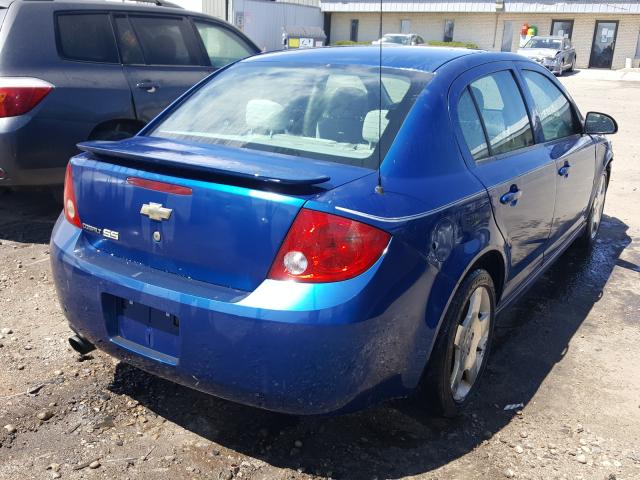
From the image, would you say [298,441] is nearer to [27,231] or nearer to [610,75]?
[27,231]

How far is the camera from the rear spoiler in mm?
2361

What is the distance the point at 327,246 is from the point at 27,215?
4518 millimetres

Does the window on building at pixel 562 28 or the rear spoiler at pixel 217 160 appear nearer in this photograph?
the rear spoiler at pixel 217 160

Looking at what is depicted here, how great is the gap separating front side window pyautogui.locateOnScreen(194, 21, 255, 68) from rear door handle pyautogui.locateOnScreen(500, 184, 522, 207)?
403 centimetres

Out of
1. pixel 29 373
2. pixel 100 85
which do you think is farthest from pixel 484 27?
pixel 29 373

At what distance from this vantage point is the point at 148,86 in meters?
5.81

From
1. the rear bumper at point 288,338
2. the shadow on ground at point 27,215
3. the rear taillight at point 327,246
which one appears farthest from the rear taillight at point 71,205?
the shadow on ground at point 27,215

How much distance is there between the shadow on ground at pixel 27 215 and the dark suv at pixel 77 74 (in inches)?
19.1

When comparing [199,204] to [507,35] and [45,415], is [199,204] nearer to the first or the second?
[45,415]

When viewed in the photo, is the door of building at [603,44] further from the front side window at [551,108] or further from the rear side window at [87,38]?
the rear side window at [87,38]

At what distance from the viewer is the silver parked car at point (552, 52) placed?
28500mm

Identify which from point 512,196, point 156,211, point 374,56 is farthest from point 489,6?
point 156,211

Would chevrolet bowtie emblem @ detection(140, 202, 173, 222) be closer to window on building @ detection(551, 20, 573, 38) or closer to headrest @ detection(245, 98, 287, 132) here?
headrest @ detection(245, 98, 287, 132)

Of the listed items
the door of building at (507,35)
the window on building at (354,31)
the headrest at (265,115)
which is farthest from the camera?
the window on building at (354,31)
